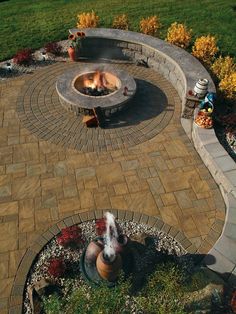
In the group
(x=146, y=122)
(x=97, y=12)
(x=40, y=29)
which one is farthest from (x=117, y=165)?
(x=97, y=12)

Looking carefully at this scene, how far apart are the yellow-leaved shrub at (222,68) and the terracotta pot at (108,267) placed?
920cm

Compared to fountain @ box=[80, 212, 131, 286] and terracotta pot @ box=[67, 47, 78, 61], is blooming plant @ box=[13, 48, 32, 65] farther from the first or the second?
fountain @ box=[80, 212, 131, 286]

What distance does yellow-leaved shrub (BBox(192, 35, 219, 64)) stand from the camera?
15.4 m

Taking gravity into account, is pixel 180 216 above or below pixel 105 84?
below

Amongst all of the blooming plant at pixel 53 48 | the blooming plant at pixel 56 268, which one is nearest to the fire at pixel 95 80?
the blooming plant at pixel 53 48

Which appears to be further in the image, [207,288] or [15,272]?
[15,272]

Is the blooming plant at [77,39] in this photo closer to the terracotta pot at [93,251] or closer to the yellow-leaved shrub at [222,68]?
the yellow-leaved shrub at [222,68]

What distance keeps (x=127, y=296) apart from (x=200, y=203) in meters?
3.82

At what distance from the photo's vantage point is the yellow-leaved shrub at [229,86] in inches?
520

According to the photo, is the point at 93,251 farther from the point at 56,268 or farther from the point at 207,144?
the point at 207,144

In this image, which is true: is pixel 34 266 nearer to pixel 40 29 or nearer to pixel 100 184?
pixel 100 184

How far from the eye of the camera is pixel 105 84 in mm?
15031

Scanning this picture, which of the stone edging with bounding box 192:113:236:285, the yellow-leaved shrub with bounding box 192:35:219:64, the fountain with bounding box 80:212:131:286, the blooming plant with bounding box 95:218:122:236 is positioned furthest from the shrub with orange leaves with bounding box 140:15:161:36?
the fountain with bounding box 80:212:131:286

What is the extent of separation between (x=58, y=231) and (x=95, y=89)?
6.66m
